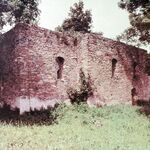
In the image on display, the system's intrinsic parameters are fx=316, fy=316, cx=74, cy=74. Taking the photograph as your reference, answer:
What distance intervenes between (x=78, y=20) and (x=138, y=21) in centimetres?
1894

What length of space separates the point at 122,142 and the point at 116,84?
34.3 feet

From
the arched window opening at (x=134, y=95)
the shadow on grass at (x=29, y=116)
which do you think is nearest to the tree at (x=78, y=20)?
the arched window opening at (x=134, y=95)

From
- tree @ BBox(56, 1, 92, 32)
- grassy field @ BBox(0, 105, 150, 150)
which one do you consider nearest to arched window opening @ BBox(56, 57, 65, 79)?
grassy field @ BBox(0, 105, 150, 150)

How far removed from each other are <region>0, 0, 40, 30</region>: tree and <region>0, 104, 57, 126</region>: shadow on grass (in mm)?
7808

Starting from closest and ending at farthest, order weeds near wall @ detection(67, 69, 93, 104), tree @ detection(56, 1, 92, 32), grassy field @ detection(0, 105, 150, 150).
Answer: grassy field @ detection(0, 105, 150, 150)
weeds near wall @ detection(67, 69, 93, 104)
tree @ detection(56, 1, 92, 32)

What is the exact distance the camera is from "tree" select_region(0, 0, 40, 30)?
22422 mm

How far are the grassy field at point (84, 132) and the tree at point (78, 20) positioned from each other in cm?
1938

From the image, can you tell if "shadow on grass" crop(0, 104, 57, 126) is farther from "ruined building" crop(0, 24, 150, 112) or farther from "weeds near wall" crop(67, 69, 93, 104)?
"weeds near wall" crop(67, 69, 93, 104)

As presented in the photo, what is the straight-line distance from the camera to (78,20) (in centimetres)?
3609

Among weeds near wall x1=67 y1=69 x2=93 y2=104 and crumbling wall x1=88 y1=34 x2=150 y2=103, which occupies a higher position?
crumbling wall x1=88 y1=34 x2=150 y2=103

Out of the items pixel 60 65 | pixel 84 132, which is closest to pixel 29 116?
pixel 84 132

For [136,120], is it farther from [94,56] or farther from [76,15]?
[76,15]

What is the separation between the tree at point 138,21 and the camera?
17.5 metres

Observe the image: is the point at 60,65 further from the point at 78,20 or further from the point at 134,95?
the point at 78,20
